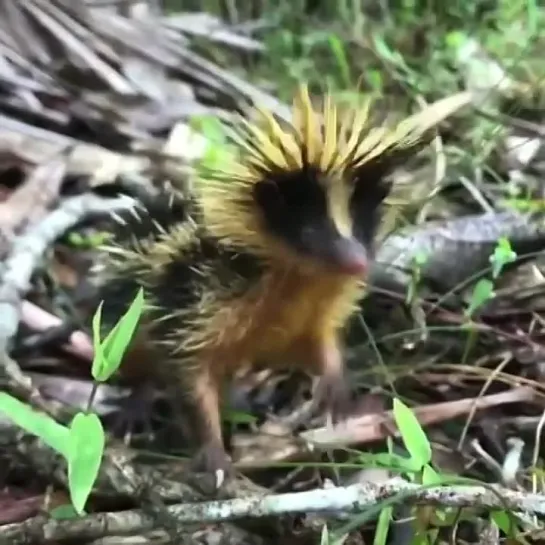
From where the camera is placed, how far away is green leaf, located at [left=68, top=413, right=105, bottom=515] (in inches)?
36.3

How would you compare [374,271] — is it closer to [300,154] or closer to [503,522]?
[300,154]

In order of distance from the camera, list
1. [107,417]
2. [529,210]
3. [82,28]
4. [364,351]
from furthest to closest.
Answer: [82,28]
[529,210]
[364,351]
[107,417]

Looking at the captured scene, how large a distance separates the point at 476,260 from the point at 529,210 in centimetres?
22

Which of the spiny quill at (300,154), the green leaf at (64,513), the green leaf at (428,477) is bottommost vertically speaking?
the green leaf at (64,513)

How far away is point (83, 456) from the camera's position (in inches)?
37.1

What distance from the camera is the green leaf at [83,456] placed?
3.03ft

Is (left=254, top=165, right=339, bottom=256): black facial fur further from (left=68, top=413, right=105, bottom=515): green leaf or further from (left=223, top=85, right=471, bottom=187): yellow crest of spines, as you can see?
(left=68, top=413, right=105, bottom=515): green leaf

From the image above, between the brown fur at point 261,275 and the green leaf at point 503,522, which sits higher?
the brown fur at point 261,275

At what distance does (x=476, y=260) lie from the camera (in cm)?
183

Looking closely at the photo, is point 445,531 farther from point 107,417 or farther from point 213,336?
point 107,417

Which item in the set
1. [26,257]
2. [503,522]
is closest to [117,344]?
[503,522]

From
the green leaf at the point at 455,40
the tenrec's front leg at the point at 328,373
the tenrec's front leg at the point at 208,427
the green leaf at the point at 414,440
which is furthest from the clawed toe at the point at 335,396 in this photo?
the green leaf at the point at 455,40

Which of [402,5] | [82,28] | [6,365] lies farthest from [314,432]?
[402,5]

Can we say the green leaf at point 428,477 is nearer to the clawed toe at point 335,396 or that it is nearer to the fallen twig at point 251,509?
the fallen twig at point 251,509
